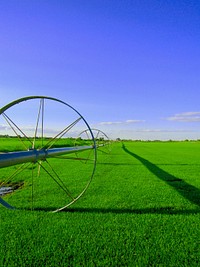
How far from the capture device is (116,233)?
3.83 meters

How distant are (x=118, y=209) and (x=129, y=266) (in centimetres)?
220

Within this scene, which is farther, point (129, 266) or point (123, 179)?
point (123, 179)

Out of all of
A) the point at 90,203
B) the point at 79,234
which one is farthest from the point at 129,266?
the point at 90,203

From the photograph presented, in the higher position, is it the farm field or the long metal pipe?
the long metal pipe

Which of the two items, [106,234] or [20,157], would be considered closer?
[20,157]

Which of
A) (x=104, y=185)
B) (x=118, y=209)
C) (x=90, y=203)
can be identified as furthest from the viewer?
(x=104, y=185)

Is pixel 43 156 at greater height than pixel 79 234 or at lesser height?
greater

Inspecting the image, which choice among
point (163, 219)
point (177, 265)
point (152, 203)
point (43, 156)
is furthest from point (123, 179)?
point (177, 265)

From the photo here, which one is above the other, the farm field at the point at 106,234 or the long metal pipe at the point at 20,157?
the long metal pipe at the point at 20,157

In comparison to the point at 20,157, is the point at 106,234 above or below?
below

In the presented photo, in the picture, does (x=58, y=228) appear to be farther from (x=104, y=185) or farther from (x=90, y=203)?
(x=104, y=185)

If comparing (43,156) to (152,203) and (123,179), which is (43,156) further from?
(123,179)

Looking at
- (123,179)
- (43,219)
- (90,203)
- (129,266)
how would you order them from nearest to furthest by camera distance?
(129,266) < (43,219) < (90,203) < (123,179)

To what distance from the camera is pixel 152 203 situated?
5664mm
